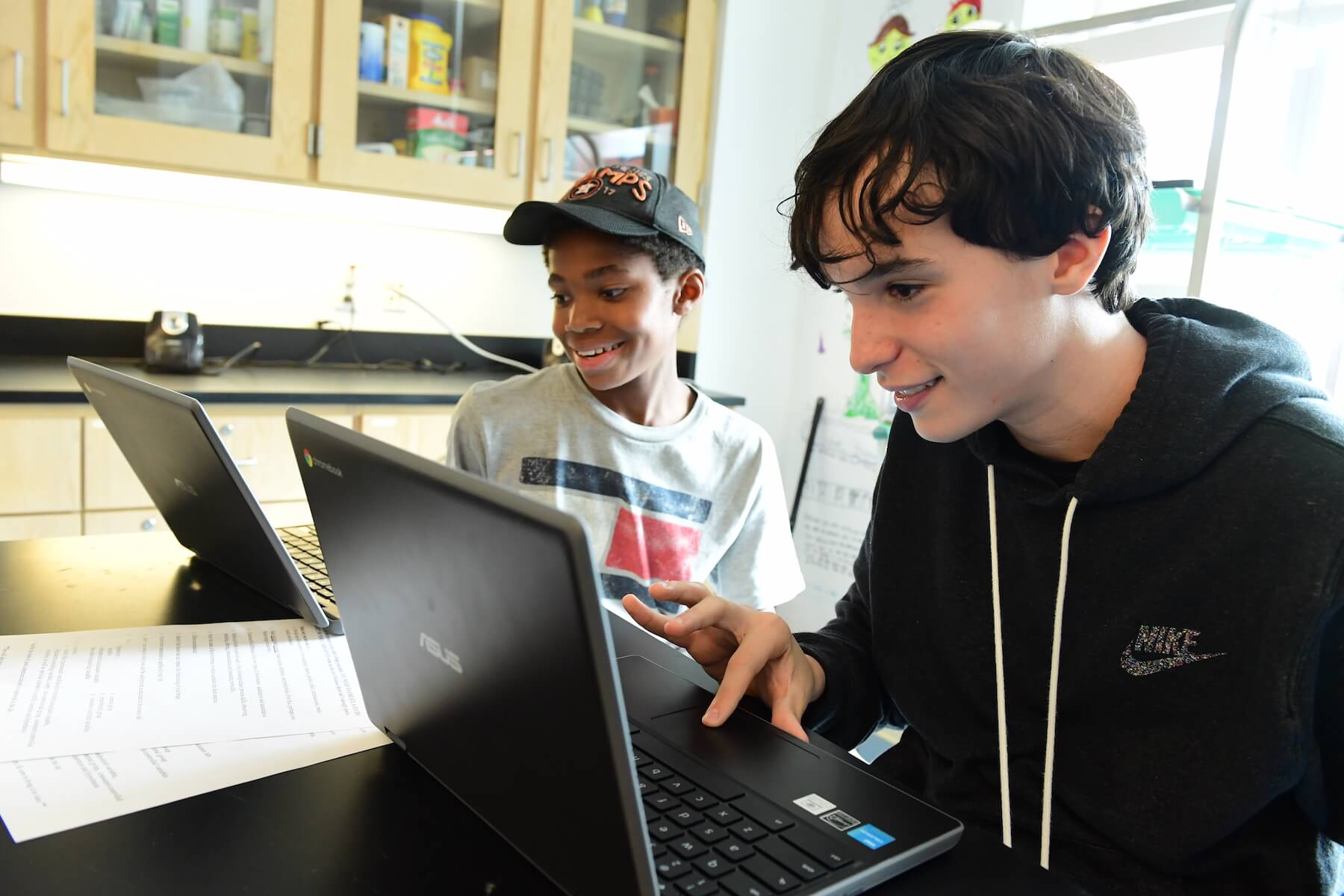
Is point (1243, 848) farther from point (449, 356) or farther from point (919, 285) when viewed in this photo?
point (449, 356)

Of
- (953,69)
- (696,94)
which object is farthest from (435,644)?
(696,94)

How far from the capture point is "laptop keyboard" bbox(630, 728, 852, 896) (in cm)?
51

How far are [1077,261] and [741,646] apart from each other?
0.40 meters

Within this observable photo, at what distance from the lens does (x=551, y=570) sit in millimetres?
410

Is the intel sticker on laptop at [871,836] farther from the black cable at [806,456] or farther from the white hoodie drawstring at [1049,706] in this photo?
the black cable at [806,456]

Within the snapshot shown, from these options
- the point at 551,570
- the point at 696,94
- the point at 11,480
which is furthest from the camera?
the point at 696,94

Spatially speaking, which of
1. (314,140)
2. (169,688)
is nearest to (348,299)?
(314,140)

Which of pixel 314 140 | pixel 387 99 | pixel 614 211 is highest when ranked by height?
pixel 387 99

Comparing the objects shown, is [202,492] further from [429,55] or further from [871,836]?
[429,55]

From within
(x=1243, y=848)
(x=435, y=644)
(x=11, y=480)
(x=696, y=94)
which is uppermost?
(x=696, y=94)

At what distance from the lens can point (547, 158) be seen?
2.74 m

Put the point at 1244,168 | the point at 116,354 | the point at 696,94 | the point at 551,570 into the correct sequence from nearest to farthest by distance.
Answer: the point at 551,570
the point at 1244,168
the point at 116,354
the point at 696,94

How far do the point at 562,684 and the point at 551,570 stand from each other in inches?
2.5

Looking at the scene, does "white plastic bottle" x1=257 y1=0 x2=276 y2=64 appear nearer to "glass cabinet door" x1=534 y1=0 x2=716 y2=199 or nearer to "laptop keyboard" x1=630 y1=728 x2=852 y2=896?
→ "glass cabinet door" x1=534 y1=0 x2=716 y2=199
